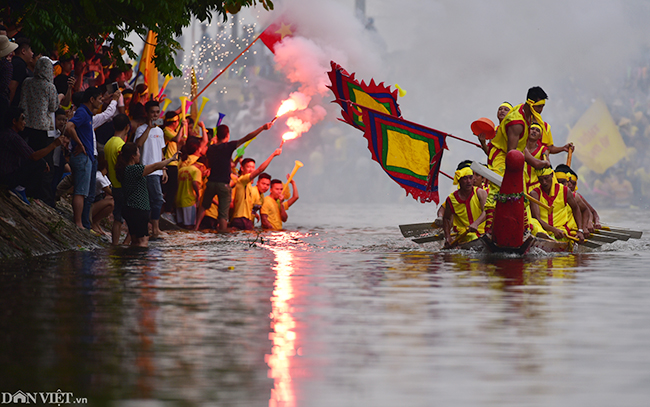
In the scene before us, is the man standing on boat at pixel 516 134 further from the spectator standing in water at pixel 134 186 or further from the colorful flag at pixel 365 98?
the spectator standing in water at pixel 134 186

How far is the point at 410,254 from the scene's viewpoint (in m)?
12.6

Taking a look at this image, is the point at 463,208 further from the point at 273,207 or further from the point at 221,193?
the point at 273,207

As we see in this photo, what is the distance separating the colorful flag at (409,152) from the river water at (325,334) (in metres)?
4.70

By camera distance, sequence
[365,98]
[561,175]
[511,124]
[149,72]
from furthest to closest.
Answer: [149,72] → [365,98] → [561,175] → [511,124]

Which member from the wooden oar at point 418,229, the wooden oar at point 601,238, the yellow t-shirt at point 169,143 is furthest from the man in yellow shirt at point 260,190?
the wooden oar at point 601,238

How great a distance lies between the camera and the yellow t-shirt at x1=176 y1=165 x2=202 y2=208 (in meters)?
19.2

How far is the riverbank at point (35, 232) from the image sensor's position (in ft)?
35.3

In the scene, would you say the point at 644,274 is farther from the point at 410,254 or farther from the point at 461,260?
the point at 410,254

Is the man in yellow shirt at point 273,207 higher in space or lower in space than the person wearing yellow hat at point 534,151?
lower

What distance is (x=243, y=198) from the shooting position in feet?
66.1

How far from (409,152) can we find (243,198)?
5910 millimetres

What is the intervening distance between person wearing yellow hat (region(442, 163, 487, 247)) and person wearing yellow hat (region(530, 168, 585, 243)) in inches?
28.5

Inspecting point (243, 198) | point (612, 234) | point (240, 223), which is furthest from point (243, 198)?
point (612, 234)

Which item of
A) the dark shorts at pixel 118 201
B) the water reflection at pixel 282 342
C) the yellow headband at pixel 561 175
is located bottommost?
the water reflection at pixel 282 342
